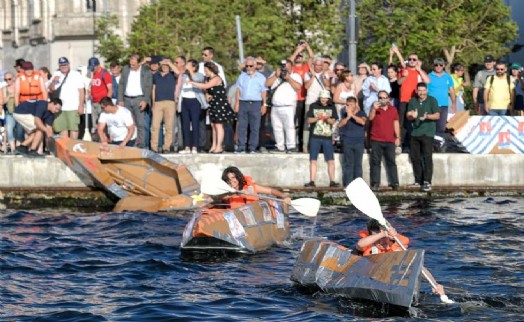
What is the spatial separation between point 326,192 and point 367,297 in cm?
1019

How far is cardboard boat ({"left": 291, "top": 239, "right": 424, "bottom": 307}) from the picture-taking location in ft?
53.6

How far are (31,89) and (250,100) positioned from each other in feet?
14.1

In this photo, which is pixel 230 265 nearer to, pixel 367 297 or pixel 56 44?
pixel 367 297

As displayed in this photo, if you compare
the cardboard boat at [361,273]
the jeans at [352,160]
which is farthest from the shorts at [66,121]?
the cardboard boat at [361,273]

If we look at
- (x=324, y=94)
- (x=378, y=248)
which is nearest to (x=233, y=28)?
(x=324, y=94)

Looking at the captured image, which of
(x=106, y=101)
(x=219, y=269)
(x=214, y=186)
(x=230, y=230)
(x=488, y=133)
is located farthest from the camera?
(x=488, y=133)

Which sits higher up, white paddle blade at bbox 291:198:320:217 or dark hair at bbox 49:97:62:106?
dark hair at bbox 49:97:62:106

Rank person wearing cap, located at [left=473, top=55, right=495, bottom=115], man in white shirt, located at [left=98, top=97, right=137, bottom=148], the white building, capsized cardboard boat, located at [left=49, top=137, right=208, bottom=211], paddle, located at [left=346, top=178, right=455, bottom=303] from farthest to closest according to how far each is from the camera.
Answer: the white building < person wearing cap, located at [left=473, top=55, right=495, bottom=115] < man in white shirt, located at [left=98, top=97, right=137, bottom=148] < capsized cardboard boat, located at [left=49, top=137, right=208, bottom=211] < paddle, located at [left=346, top=178, right=455, bottom=303]

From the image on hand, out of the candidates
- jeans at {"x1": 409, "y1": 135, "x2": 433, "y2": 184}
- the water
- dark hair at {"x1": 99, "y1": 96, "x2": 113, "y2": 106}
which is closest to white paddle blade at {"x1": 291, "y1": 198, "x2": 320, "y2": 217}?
the water

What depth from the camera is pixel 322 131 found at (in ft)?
87.4

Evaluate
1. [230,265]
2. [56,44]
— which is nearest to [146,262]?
[230,265]

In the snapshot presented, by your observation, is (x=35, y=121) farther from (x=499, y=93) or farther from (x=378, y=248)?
(x=378, y=248)

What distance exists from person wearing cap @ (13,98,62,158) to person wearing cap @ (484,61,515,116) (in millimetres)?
8436

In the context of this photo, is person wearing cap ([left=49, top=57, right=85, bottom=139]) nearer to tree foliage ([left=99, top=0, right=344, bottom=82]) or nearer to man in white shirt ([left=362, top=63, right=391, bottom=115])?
man in white shirt ([left=362, top=63, right=391, bottom=115])
